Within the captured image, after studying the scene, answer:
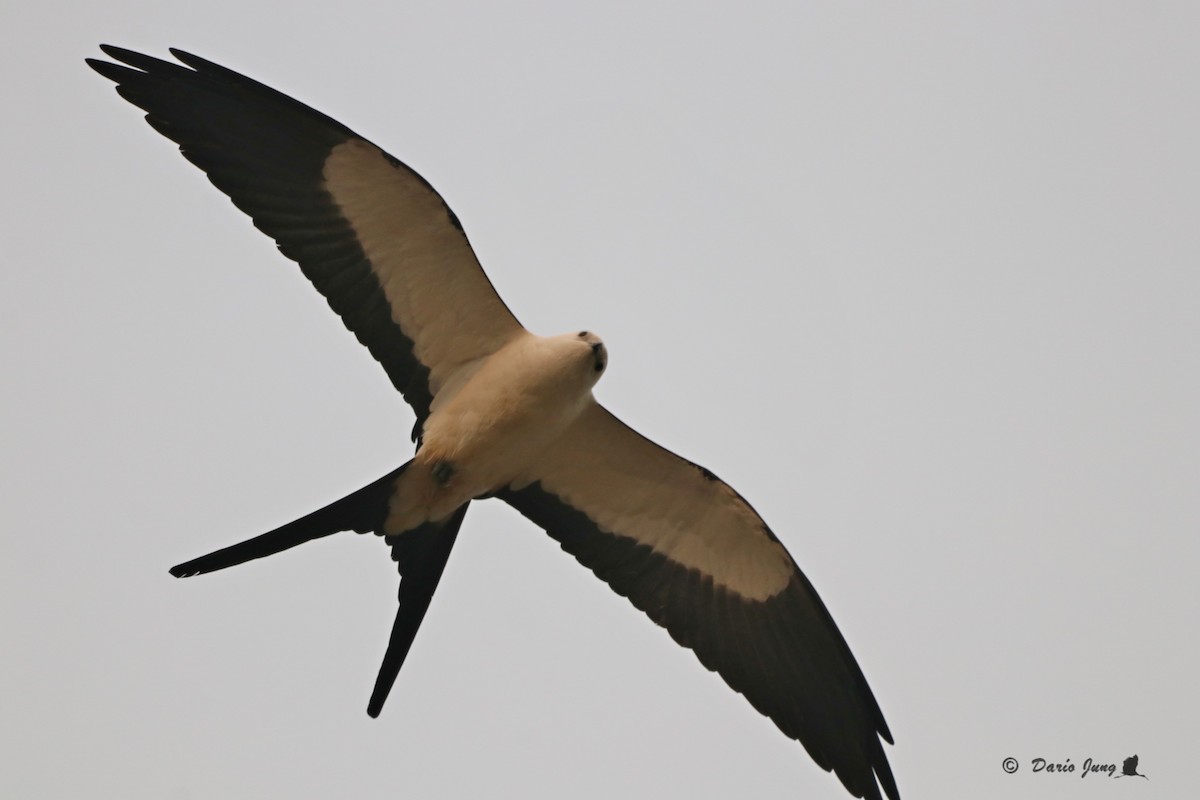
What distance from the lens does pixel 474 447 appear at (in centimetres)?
716

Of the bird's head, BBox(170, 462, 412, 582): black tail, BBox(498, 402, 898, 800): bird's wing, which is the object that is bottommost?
BBox(170, 462, 412, 582): black tail

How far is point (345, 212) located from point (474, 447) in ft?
5.06

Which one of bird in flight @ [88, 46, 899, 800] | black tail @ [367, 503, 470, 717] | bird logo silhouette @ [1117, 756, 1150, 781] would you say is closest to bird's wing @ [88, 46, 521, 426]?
bird in flight @ [88, 46, 899, 800]

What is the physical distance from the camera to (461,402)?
7.23m

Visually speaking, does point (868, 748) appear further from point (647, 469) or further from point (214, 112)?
point (214, 112)

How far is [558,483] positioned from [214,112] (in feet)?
9.73

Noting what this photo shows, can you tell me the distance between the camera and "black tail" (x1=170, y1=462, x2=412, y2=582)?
6.31m

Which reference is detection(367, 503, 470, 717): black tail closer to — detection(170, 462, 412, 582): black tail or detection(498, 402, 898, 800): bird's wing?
detection(170, 462, 412, 582): black tail

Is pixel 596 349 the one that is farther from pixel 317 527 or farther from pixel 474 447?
pixel 317 527

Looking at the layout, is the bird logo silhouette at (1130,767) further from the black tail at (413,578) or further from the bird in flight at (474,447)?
the black tail at (413,578)

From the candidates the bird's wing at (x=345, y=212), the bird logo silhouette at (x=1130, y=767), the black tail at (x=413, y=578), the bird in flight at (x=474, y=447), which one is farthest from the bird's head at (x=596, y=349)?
the bird logo silhouette at (x=1130, y=767)

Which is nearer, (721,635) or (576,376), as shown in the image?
(576,376)

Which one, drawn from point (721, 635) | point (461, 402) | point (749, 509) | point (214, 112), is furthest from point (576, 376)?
point (214, 112)

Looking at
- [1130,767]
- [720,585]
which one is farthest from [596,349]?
[1130,767]
